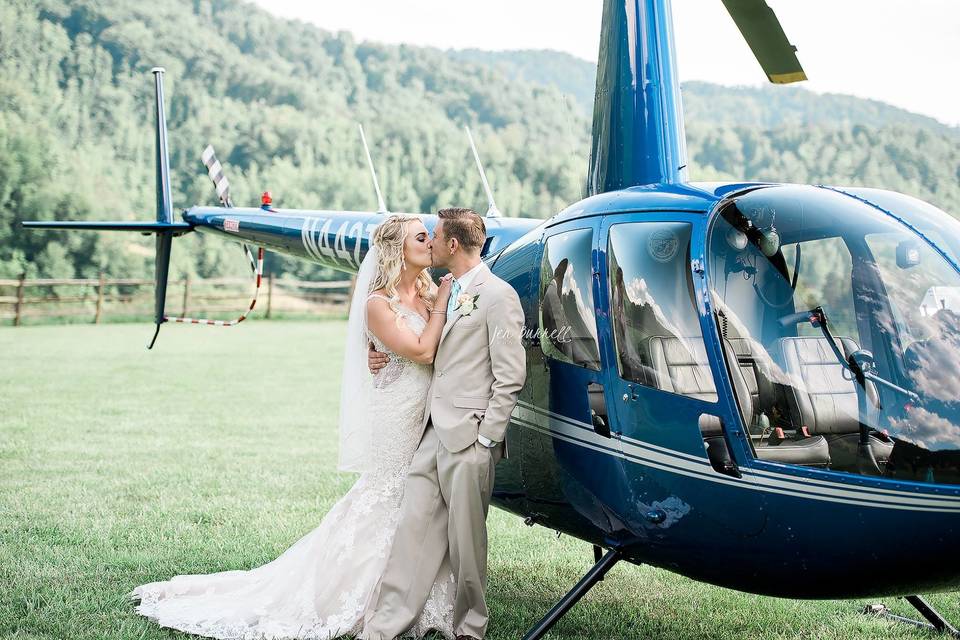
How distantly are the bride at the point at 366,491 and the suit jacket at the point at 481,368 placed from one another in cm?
18

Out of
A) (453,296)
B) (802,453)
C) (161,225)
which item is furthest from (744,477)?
(161,225)

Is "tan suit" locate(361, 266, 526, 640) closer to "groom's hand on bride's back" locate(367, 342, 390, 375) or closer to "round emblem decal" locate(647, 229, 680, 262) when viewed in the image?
"groom's hand on bride's back" locate(367, 342, 390, 375)

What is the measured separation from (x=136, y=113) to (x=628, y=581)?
62.1 m

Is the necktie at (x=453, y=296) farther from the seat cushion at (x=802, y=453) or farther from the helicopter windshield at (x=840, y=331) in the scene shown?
the seat cushion at (x=802, y=453)

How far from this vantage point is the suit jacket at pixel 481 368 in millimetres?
3576

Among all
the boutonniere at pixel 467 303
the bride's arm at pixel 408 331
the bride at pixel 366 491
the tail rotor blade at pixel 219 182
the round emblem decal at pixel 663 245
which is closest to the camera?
the round emblem decal at pixel 663 245

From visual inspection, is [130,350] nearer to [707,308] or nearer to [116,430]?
[116,430]

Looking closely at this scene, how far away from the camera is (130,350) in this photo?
19094mm

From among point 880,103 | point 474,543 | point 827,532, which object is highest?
point 880,103

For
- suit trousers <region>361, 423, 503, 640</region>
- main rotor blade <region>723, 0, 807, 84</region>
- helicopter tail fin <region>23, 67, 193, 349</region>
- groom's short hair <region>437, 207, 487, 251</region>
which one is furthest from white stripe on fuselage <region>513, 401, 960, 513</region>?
helicopter tail fin <region>23, 67, 193, 349</region>

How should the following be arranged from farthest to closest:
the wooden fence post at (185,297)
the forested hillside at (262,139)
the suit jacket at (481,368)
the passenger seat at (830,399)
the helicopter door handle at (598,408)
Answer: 1. the forested hillside at (262,139)
2. the wooden fence post at (185,297)
3. the suit jacket at (481,368)
4. the helicopter door handle at (598,408)
5. the passenger seat at (830,399)

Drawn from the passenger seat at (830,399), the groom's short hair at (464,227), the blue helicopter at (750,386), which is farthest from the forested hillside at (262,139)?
the passenger seat at (830,399)

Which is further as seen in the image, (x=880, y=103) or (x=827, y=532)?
(x=880, y=103)

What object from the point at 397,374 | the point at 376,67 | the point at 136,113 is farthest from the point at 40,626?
the point at 376,67
